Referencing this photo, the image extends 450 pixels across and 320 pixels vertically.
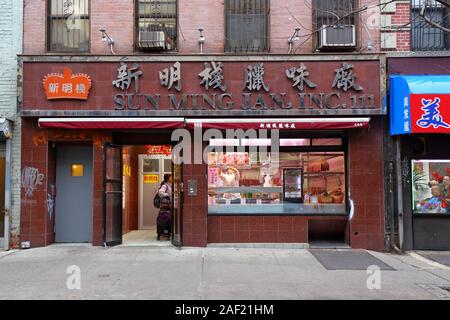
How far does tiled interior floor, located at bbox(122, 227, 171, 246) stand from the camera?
1166 centimetres

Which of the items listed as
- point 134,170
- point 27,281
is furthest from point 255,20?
point 27,281

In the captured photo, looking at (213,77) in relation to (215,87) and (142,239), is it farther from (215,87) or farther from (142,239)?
(142,239)

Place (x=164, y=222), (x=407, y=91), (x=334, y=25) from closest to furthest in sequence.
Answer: (x=407, y=91)
(x=334, y=25)
(x=164, y=222)

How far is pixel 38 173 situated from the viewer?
11.0 meters

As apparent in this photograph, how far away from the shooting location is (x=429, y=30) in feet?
37.7

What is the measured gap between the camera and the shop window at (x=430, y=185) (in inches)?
439

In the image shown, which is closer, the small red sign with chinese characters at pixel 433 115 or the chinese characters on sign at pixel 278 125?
the small red sign with chinese characters at pixel 433 115

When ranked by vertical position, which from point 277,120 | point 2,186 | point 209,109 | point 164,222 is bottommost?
point 164,222

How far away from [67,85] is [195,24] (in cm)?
332

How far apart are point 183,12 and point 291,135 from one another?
12.9 ft

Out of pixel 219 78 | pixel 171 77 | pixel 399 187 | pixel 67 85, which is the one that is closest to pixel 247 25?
pixel 219 78

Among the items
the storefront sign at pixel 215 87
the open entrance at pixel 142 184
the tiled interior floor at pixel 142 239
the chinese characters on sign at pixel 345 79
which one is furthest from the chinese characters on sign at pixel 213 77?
the tiled interior floor at pixel 142 239

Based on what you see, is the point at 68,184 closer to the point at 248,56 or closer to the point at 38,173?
the point at 38,173

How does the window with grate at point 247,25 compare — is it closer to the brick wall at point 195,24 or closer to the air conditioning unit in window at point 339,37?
the brick wall at point 195,24
